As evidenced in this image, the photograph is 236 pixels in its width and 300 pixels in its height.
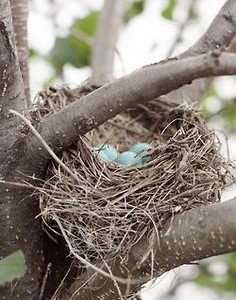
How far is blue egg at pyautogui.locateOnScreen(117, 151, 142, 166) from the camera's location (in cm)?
186

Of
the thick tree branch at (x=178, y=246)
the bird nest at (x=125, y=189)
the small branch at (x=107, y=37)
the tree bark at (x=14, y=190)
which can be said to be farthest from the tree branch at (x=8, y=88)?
the small branch at (x=107, y=37)

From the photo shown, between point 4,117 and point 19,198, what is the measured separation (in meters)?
0.17

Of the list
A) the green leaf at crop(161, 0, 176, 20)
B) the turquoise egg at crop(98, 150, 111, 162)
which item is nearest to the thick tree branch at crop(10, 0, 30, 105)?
the turquoise egg at crop(98, 150, 111, 162)

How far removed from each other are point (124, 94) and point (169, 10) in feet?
6.56

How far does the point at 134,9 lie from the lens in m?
3.32

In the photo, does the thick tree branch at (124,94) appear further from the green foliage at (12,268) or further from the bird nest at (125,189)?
the green foliage at (12,268)

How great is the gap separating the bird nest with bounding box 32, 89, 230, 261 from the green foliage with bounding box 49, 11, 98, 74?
1.18 metres

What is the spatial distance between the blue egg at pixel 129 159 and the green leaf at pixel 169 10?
1439 mm

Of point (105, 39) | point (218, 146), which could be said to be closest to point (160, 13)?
point (105, 39)

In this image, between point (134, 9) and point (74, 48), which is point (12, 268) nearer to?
point (74, 48)

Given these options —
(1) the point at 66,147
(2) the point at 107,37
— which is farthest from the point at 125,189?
(2) the point at 107,37

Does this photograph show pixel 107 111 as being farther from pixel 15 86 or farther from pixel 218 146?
pixel 218 146

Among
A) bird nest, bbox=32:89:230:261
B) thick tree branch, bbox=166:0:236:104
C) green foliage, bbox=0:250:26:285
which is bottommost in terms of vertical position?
bird nest, bbox=32:89:230:261

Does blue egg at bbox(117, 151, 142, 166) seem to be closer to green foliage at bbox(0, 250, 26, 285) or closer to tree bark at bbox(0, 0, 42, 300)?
tree bark at bbox(0, 0, 42, 300)
